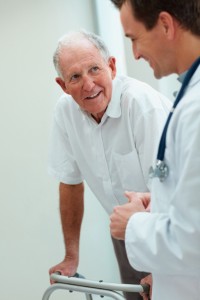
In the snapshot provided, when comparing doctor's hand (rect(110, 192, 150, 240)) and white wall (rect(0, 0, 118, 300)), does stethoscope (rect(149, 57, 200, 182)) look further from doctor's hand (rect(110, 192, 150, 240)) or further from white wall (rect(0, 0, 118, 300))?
white wall (rect(0, 0, 118, 300))

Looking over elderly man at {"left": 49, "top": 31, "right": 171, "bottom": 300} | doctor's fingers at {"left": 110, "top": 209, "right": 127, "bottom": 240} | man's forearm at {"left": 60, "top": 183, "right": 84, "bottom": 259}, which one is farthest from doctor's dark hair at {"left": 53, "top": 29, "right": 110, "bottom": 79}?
doctor's fingers at {"left": 110, "top": 209, "right": 127, "bottom": 240}

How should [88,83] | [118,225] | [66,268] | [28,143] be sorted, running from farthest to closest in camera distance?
[28,143]
[66,268]
[88,83]
[118,225]

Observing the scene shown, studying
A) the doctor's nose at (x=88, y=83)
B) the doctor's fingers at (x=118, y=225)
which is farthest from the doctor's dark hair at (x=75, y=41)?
the doctor's fingers at (x=118, y=225)

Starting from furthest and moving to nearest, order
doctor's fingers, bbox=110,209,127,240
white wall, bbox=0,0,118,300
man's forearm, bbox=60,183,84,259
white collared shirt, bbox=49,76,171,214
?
1. white wall, bbox=0,0,118,300
2. man's forearm, bbox=60,183,84,259
3. white collared shirt, bbox=49,76,171,214
4. doctor's fingers, bbox=110,209,127,240

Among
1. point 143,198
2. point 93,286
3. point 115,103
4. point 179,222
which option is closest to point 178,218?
point 179,222

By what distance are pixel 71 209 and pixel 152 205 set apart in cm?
99

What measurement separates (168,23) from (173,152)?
10.6 inches

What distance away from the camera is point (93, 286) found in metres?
1.68

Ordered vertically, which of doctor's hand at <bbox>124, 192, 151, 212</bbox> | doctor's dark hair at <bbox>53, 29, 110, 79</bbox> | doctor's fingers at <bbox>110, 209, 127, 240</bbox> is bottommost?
doctor's fingers at <bbox>110, 209, 127, 240</bbox>

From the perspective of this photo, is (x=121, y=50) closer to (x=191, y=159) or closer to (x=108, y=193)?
(x=108, y=193)

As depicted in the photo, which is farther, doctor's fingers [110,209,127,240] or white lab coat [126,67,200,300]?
doctor's fingers [110,209,127,240]

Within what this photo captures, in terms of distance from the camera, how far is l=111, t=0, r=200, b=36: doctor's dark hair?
98 centimetres

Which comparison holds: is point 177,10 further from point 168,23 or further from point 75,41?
point 75,41

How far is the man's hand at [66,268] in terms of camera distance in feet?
6.37
